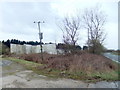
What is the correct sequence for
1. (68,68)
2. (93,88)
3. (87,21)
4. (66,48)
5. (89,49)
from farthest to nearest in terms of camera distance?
(87,21) → (89,49) → (66,48) → (68,68) → (93,88)

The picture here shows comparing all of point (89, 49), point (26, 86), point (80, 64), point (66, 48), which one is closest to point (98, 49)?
point (89, 49)

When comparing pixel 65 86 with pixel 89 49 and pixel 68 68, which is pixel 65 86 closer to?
pixel 68 68

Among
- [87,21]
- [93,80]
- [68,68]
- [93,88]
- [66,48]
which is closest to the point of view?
[93,88]

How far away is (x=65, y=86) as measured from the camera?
670cm

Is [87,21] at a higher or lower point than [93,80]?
higher

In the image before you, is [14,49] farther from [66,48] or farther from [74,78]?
[74,78]

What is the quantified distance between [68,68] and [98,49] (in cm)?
1956

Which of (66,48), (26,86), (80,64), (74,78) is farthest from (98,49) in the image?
(26,86)

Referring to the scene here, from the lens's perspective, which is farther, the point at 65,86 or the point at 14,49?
the point at 14,49

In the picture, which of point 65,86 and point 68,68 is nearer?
point 65,86

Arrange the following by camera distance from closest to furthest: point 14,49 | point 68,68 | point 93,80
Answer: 1. point 93,80
2. point 68,68
3. point 14,49

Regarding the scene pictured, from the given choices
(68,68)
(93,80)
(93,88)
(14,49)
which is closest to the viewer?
(93,88)

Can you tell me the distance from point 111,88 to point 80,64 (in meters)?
3.54

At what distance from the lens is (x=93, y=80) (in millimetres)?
7773
